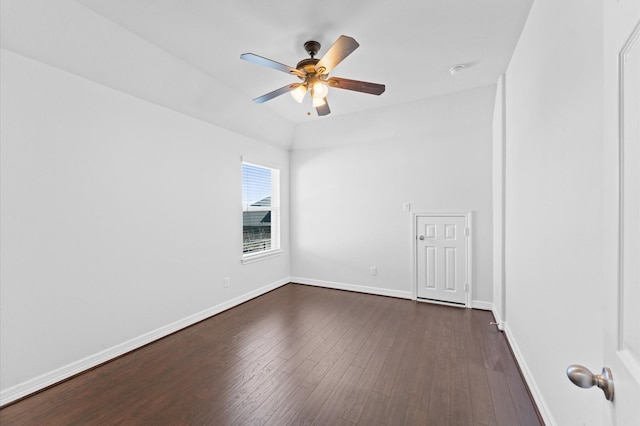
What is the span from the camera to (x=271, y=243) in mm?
4820

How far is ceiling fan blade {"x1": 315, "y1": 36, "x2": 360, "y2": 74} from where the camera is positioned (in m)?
1.81

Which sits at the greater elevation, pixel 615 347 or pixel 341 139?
pixel 341 139

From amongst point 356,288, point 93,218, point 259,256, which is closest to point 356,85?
point 93,218

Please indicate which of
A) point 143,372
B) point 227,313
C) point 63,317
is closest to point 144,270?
point 63,317

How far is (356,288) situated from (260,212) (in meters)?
2.04

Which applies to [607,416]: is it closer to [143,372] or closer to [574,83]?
[574,83]

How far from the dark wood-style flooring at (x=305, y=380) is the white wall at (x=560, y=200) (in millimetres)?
461

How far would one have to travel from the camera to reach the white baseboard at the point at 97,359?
1944 millimetres

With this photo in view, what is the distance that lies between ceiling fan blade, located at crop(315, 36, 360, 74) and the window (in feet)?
7.52

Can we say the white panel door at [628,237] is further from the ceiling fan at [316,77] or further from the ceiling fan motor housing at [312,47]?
the ceiling fan motor housing at [312,47]

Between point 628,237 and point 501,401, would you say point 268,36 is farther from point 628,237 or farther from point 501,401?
point 501,401

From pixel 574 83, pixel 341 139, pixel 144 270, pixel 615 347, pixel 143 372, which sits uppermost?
pixel 341 139

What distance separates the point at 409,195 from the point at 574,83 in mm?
2855

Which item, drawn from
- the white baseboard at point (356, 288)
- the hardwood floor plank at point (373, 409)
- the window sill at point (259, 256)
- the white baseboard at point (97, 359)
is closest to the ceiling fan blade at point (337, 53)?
the hardwood floor plank at point (373, 409)
